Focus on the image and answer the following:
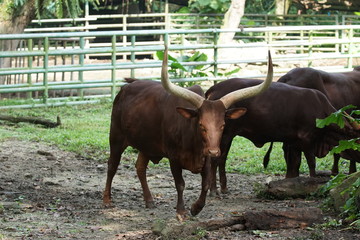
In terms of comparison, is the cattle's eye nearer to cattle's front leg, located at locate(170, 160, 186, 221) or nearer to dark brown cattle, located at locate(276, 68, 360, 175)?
cattle's front leg, located at locate(170, 160, 186, 221)

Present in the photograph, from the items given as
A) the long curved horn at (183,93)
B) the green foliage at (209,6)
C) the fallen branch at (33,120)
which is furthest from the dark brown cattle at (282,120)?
the green foliage at (209,6)

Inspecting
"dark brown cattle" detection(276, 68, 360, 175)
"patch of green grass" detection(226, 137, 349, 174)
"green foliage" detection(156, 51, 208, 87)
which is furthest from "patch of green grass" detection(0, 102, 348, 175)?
"green foliage" detection(156, 51, 208, 87)

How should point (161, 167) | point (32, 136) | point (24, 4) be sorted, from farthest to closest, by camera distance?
point (24, 4), point (32, 136), point (161, 167)

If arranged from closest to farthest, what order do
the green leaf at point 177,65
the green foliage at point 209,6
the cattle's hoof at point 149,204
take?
the cattle's hoof at point 149,204 → the green leaf at point 177,65 → the green foliage at point 209,6

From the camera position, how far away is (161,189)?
9.55 metres

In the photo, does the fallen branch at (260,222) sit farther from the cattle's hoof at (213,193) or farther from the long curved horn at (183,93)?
the cattle's hoof at (213,193)

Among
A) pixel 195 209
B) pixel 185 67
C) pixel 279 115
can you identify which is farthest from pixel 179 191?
pixel 185 67

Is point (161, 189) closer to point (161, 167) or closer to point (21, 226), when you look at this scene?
point (161, 167)

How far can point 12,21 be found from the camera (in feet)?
56.2

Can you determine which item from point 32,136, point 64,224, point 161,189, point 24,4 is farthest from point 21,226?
point 24,4

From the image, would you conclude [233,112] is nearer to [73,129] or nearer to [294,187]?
[294,187]

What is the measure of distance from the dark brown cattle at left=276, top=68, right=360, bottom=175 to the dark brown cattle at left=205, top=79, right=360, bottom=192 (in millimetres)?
880

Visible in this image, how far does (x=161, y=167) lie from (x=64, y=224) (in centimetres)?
363

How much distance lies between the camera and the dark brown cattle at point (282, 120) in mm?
8922
